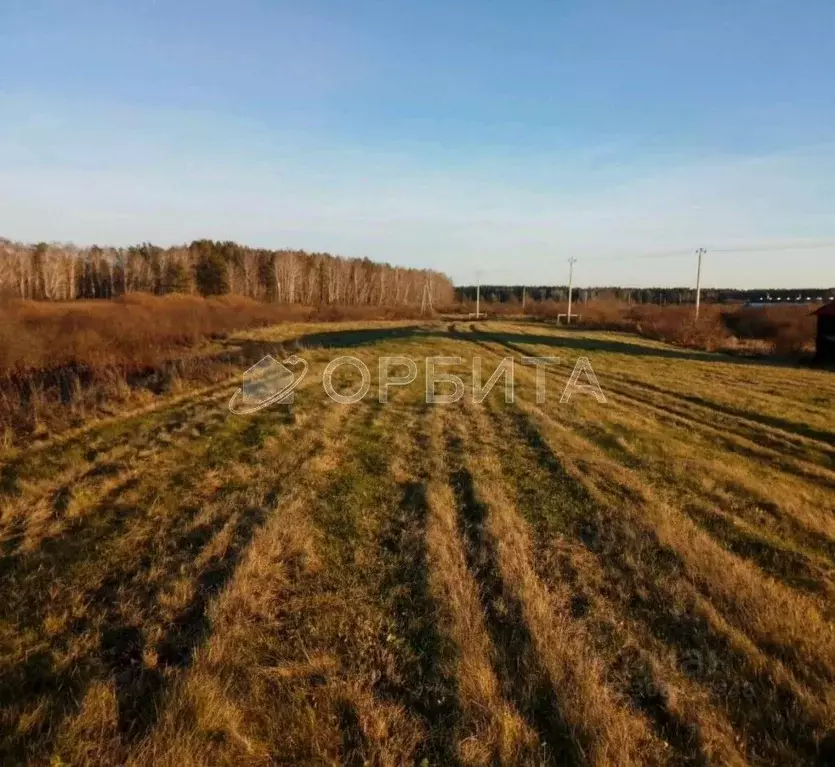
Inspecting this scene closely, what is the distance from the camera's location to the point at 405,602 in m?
4.55

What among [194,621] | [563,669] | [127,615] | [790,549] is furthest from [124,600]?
[790,549]

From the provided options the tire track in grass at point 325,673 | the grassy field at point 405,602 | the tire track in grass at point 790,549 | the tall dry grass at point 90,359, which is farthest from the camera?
the tall dry grass at point 90,359

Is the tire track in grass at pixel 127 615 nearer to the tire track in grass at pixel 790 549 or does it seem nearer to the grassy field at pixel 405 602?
the grassy field at pixel 405 602

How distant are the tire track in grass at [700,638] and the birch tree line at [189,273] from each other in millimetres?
62913

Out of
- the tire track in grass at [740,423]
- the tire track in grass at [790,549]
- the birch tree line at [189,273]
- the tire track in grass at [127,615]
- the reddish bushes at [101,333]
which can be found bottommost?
the tire track in grass at [740,423]

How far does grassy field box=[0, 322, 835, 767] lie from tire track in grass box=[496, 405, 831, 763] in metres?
0.02

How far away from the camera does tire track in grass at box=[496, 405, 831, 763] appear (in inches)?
130

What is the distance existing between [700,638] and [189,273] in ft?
246

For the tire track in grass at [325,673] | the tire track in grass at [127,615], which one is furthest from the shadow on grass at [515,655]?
the tire track in grass at [127,615]

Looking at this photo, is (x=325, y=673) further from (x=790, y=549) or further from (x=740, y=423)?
(x=740, y=423)

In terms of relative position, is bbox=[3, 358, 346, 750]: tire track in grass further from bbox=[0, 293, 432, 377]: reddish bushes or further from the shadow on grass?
bbox=[0, 293, 432, 377]: reddish bushes

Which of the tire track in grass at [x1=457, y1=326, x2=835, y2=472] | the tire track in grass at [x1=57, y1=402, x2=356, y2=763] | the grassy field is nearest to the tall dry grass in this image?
the grassy field

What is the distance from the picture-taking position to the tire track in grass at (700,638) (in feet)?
10.8

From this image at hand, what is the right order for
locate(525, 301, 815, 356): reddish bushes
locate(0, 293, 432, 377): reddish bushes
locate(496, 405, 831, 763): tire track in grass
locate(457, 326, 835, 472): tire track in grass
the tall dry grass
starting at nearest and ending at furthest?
locate(496, 405, 831, 763): tire track in grass → locate(457, 326, 835, 472): tire track in grass → the tall dry grass → locate(0, 293, 432, 377): reddish bushes → locate(525, 301, 815, 356): reddish bushes
